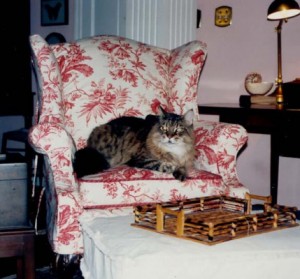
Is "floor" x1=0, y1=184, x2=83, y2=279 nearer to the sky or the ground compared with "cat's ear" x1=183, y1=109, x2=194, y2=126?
nearer to the ground

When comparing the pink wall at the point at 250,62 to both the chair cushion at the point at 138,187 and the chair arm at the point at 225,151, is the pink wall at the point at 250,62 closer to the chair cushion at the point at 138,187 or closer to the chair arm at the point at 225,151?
the chair arm at the point at 225,151

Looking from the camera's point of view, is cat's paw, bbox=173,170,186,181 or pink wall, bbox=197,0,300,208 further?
pink wall, bbox=197,0,300,208

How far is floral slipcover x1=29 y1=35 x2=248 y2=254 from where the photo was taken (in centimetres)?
217

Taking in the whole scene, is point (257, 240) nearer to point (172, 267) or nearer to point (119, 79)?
point (172, 267)

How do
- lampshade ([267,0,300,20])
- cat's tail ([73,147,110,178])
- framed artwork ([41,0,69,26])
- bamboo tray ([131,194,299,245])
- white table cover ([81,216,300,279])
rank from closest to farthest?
white table cover ([81,216,300,279]), bamboo tray ([131,194,299,245]), cat's tail ([73,147,110,178]), lampshade ([267,0,300,20]), framed artwork ([41,0,69,26])

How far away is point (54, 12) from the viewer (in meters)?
5.05

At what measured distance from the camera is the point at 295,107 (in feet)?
9.58

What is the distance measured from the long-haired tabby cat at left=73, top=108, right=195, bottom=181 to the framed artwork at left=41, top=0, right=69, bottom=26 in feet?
8.52

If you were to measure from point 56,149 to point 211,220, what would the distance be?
2.74ft

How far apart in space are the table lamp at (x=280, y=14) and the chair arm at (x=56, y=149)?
1.54 m

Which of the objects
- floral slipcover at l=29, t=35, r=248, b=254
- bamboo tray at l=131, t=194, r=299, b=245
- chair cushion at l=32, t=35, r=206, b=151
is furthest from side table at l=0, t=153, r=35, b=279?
chair cushion at l=32, t=35, r=206, b=151

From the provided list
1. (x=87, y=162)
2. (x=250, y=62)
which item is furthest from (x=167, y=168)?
(x=250, y=62)

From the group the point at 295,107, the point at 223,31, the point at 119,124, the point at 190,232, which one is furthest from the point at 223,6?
the point at 190,232

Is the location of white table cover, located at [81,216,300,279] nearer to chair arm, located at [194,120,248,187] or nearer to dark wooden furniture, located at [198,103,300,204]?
chair arm, located at [194,120,248,187]
